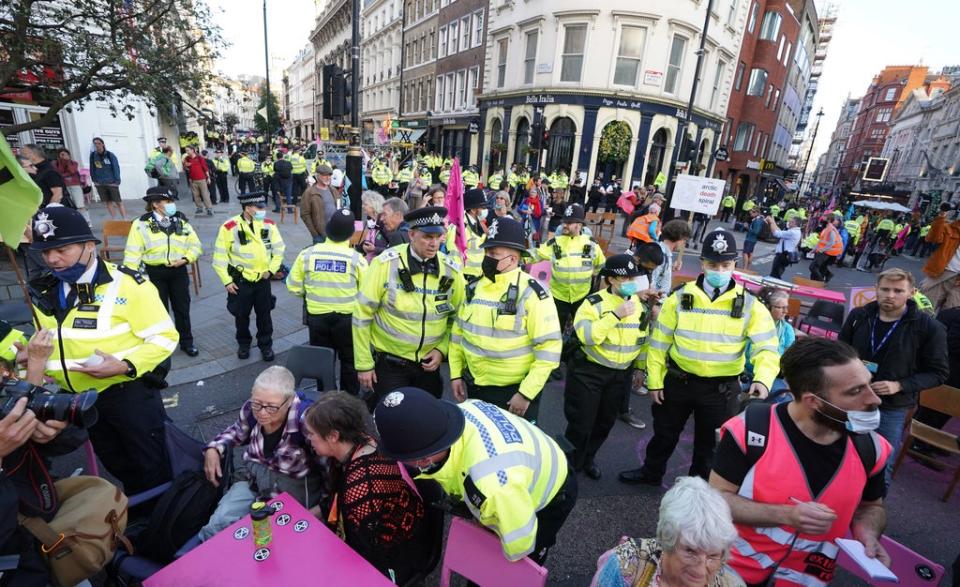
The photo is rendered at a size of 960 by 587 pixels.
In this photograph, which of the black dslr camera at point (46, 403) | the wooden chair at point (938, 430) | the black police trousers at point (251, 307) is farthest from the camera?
the black police trousers at point (251, 307)

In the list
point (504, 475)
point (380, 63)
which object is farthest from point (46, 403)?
point (380, 63)

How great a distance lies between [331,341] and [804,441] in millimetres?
4101

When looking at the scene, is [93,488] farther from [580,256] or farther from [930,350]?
[930,350]

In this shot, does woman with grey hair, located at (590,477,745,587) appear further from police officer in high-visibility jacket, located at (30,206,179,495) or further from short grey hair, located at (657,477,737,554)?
police officer in high-visibility jacket, located at (30,206,179,495)

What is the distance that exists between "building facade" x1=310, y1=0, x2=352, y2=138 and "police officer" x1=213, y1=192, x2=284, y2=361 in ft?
133

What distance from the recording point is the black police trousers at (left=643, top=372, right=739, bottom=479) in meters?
3.48

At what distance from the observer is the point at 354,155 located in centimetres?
692

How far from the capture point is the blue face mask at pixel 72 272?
267 cm

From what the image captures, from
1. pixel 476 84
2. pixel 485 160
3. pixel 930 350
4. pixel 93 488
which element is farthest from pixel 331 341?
pixel 476 84

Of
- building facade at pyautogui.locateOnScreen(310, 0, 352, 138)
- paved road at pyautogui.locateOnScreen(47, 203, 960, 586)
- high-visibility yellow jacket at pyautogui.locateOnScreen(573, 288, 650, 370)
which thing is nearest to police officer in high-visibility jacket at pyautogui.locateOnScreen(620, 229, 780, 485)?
high-visibility yellow jacket at pyautogui.locateOnScreen(573, 288, 650, 370)

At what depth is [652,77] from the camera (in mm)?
20562

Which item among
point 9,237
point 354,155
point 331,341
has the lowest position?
point 331,341

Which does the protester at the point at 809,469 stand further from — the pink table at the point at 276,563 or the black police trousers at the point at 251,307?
the black police trousers at the point at 251,307

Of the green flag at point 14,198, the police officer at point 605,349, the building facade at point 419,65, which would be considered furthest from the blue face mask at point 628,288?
the building facade at point 419,65
